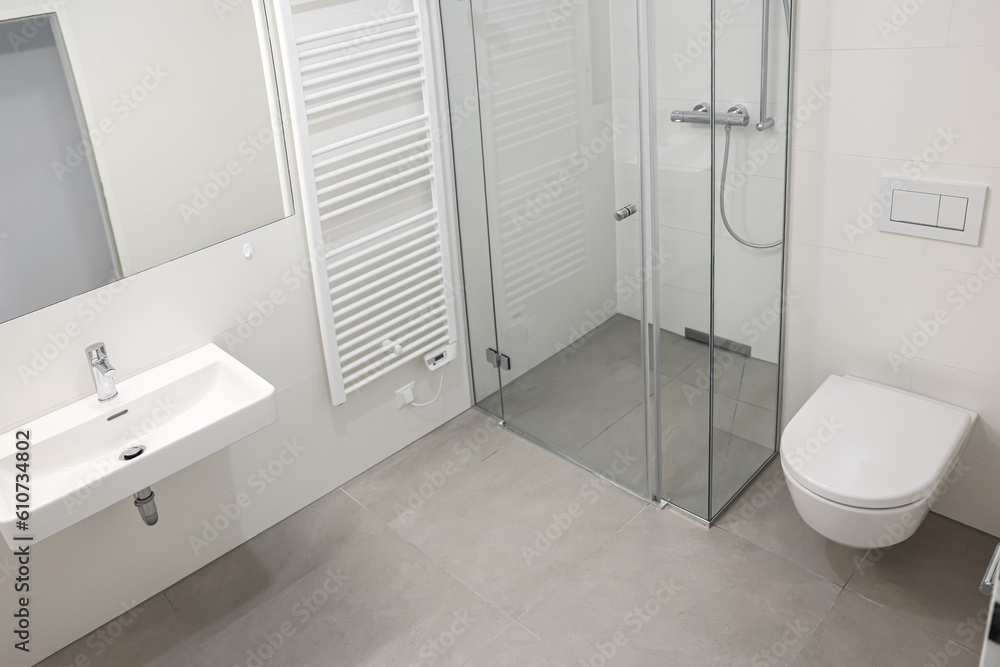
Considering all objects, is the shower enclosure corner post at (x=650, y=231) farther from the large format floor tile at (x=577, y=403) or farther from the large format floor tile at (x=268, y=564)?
the large format floor tile at (x=268, y=564)

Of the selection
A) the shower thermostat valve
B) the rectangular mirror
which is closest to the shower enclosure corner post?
the shower thermostat valve

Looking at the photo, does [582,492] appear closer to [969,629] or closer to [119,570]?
[969,629]

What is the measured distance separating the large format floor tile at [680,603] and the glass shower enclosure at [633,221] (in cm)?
19

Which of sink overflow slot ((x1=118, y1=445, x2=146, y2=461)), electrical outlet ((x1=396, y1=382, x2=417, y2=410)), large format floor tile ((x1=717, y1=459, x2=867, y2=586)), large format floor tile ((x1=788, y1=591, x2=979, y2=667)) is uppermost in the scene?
sink overflow slot ((x1=118, y1=445, x2=146, y2=461))

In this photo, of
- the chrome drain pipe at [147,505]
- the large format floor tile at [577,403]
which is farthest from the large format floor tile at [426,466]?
the chrome drain pipe at [147,505]

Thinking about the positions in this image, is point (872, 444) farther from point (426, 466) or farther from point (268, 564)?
point (268, 564)

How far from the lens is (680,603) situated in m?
2.41

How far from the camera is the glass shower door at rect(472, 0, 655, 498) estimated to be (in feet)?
7.83

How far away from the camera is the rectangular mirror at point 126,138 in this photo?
2.04 m

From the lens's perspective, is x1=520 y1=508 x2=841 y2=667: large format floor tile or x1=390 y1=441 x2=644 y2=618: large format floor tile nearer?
x1=520 y1=508 x2=841 y2=667: large format floor tile

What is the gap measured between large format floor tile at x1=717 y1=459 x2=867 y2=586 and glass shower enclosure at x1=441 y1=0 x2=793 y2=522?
6cm

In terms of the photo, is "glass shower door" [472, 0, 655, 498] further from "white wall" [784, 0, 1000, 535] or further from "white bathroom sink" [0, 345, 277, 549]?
"white bathroom sink" [0, 345, 277, 549]

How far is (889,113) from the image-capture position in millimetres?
2322

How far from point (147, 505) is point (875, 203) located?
2185 millimetres
